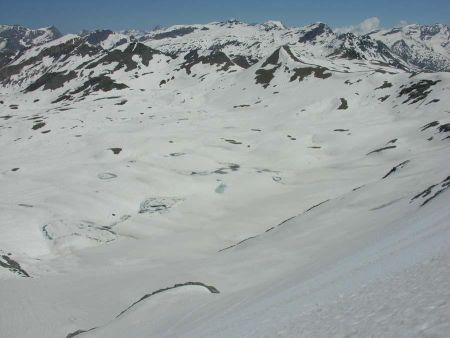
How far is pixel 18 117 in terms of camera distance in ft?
376

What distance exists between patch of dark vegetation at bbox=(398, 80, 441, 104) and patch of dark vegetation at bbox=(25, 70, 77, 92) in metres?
127

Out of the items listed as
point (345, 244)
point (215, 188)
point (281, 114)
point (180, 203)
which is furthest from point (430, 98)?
point (345, 244)

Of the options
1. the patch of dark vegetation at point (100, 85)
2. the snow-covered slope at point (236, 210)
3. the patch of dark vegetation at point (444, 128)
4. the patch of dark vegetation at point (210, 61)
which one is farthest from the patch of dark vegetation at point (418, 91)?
the patch of dark vegetation at point (100, 85)

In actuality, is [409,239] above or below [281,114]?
below

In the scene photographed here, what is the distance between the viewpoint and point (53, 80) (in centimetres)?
16888

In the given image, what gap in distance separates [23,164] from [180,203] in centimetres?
3184

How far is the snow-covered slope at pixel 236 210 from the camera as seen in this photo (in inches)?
494

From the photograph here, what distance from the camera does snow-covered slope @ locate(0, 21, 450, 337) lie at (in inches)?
494

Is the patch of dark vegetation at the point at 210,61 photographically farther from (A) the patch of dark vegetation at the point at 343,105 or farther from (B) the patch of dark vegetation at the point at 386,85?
(B) the patch of dark vegetation at the point at 386,85

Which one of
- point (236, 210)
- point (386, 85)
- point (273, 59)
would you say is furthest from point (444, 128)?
point (273, 59)

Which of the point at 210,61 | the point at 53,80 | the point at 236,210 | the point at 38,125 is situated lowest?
the point at 236,210

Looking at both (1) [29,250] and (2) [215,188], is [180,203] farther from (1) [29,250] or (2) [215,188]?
(1) [29,250]

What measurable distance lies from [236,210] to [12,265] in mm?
26875

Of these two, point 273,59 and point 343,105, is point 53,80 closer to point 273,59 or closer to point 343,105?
point 273,59
